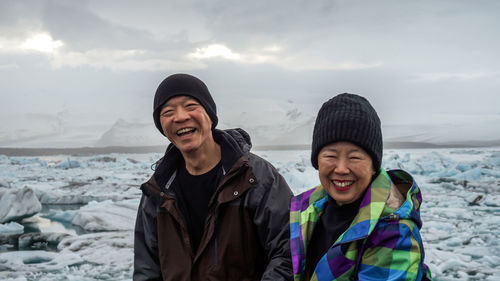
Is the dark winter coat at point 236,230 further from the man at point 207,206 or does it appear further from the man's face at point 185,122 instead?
the man's face at point 185,122

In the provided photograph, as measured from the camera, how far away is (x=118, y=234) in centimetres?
506

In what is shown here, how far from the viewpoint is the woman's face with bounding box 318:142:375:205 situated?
1455mm

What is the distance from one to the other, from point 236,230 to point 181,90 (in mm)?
669

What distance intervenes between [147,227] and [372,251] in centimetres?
112

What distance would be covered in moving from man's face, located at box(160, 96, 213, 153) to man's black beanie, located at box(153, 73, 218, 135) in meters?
Answer: 0.02

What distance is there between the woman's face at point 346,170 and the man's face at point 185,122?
2.06ft

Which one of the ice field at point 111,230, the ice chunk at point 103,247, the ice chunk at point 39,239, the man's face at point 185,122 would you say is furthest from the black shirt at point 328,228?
the ice chunk at point 39,239

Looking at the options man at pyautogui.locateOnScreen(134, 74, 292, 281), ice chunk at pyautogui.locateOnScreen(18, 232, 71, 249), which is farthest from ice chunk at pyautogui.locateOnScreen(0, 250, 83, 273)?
man at pyautogui.locateOnScreen(134, 74, 292, 281)

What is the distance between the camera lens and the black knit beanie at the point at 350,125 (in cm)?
145

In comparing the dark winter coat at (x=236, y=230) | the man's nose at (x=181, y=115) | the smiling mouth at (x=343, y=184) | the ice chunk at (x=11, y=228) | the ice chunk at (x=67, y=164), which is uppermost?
the man's nose at (x=181, y=115)

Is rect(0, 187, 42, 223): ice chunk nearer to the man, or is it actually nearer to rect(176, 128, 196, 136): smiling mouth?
the man

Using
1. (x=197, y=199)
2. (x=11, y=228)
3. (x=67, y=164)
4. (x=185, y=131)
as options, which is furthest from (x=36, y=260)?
(x=67, y=164)

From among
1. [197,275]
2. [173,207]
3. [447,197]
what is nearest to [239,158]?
[173,207]

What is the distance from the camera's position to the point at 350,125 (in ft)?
4.77
